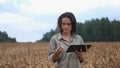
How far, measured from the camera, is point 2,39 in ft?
223

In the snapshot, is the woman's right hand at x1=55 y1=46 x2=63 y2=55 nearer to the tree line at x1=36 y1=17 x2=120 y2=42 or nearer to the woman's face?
the woman's face

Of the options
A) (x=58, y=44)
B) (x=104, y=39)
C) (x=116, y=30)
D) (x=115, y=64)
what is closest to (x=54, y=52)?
(x=58, y=44)

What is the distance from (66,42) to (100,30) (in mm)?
74078

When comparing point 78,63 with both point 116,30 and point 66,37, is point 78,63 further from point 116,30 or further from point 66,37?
point 116,30

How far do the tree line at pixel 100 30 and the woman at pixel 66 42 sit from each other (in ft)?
215

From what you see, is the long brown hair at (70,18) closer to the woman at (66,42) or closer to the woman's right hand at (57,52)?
the woman at (66,42)

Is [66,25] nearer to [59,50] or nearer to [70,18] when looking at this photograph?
[70,18]

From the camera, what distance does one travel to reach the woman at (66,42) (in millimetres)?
4723

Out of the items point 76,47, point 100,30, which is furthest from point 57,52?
point 100,30

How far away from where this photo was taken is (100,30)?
3093 inches

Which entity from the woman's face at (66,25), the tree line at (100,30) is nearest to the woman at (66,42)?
the woman's face at (66,25)

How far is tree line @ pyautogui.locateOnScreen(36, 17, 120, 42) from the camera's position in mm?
72812

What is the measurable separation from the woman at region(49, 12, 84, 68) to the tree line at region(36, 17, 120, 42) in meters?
65.6

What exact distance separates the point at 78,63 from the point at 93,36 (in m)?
71.4
